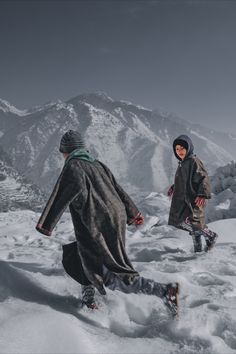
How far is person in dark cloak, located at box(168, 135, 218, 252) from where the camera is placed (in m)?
5.91

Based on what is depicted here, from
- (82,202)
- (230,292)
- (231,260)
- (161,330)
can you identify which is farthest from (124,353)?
(231,260)

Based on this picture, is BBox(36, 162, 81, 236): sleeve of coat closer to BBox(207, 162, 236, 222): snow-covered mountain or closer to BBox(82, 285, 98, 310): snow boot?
BBox(82, 285, 98, 310): snow boot

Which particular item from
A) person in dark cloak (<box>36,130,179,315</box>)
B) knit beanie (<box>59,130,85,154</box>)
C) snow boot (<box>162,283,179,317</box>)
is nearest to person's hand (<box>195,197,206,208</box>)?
person in dark cloak (<box>36,130,179,315</box>)

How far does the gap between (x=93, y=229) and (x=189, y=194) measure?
278 cm

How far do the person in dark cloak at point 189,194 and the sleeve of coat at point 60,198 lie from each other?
277cm

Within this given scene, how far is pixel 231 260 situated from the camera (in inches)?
216

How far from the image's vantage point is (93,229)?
11.9 ft

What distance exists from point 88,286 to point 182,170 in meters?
3.00

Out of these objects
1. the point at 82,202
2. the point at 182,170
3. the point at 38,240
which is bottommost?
the point at 38,240

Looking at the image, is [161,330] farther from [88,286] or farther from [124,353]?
[88,286]

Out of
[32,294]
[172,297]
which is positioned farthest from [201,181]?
[32,294]

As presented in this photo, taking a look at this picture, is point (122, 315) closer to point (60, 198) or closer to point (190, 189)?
point (60, 198)

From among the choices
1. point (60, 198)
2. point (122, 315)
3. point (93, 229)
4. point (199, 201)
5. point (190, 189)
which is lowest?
point (122, 315)

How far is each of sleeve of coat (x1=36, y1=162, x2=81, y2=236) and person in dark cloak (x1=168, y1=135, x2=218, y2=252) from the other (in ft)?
9.08
